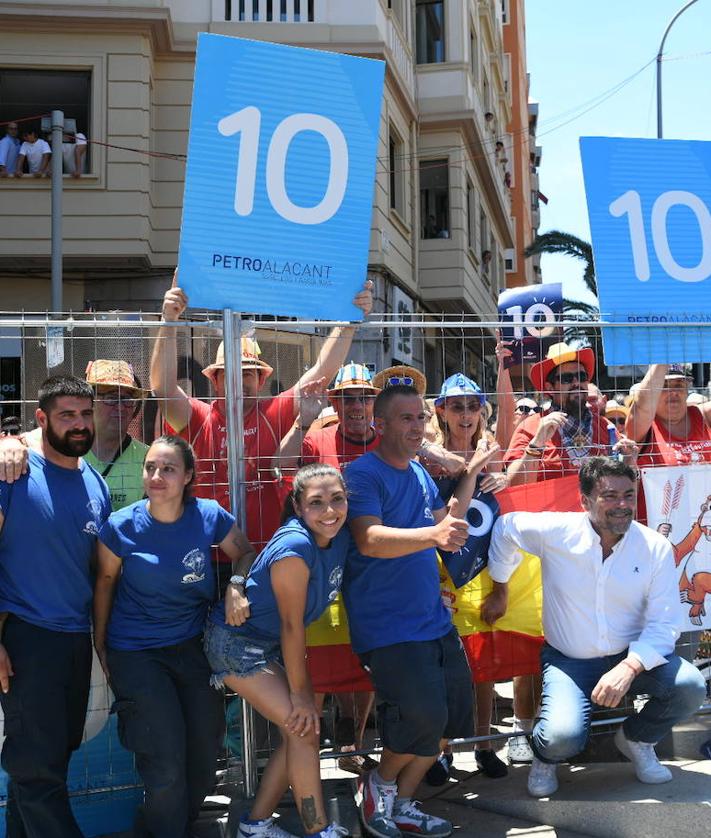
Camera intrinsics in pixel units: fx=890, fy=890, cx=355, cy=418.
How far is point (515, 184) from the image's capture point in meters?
40.3

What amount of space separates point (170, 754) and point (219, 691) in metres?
0.38

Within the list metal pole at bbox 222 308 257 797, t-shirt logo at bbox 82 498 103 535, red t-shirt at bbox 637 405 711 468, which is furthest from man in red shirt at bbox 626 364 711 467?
t-shirt logo at bbox 82 498 103 535

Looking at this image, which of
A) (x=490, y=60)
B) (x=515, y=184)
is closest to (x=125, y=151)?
(x=490, y=60)

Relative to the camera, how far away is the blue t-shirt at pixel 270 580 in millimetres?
3707

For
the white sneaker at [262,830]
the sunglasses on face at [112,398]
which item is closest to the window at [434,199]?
the sunglasses on face at [112,398]

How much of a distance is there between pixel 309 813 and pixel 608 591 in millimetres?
1734

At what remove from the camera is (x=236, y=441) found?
13.9ft

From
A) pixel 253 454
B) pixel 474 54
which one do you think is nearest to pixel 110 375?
pixel 253 454

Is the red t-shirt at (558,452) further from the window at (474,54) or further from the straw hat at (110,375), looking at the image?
the window at (474,54)

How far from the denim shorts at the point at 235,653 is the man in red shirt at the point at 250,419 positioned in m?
0.69

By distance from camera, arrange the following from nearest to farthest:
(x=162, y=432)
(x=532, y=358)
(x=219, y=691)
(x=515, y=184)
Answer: (x=219, y=691) < (x=162, y=432) < (x=532, y=358) < (x=515, y=184)

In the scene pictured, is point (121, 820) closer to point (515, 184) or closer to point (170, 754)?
point (170, 754)

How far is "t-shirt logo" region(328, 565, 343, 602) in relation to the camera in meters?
3.88

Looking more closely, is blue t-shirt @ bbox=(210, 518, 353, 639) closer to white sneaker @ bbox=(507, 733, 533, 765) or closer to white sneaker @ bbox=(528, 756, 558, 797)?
white sneaker @ bbox=(528, 756, 558, 797)
